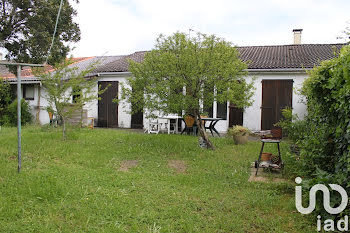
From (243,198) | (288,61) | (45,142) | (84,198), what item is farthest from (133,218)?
(288,61)

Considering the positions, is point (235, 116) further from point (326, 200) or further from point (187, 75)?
point (326, 200)

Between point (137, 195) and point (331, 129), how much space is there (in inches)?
110

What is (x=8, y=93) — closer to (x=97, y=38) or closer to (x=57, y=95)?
(x=97, y=38)

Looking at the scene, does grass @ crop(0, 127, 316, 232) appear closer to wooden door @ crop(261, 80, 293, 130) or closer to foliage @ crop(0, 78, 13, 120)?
wooden door @ crop(261, 80, 293, 130)

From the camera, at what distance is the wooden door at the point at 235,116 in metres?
11.9

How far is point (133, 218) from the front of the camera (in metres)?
3.40

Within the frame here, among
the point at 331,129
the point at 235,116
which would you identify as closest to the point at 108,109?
the point at 235,116

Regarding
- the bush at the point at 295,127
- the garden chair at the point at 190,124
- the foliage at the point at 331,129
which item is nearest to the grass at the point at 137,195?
the foliage at the point at 331,129

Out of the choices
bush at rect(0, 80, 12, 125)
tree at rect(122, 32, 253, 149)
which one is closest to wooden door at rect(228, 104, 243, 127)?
tree at rect(122, 32, 253, 149)

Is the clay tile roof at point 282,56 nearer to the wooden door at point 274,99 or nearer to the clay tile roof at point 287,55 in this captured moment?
the clay tile roof at point 287,55

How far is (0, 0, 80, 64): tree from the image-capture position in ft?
27.7

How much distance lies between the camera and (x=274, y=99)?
1137 centimetres

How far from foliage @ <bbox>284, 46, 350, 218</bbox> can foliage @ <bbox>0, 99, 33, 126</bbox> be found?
44.9 ft

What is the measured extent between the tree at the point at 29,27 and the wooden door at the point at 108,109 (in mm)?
4582
